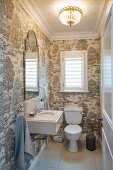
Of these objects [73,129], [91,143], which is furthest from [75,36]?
[91,143]

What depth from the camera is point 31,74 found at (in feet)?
8.61

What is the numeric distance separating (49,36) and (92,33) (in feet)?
3.21

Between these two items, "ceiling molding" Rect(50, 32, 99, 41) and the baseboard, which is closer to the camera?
the baseboard

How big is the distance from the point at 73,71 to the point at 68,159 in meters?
1.91

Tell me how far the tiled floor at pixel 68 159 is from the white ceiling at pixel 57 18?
2.44m

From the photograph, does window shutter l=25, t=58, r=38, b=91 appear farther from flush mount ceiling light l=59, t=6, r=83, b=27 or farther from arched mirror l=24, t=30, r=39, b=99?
flush mount ceiling light l=59, t=6, r=83, b=27

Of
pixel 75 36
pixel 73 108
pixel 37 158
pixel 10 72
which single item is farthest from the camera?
pixel 75 36

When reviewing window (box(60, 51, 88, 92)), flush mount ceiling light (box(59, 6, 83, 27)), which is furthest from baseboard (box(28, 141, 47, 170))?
flush mount ceiling light (box(59, 6, 83, 27))

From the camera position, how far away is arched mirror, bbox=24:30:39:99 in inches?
94.3

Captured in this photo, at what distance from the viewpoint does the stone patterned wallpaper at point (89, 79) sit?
3.84 meters

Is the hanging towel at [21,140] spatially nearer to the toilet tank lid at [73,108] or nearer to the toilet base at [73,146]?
the toilet base at [73,146]

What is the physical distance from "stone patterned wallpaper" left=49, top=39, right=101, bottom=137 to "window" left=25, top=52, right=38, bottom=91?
1.21 metres

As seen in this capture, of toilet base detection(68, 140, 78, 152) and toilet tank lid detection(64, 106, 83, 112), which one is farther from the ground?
toilet tank lid detection(64, 106, 83, 112)

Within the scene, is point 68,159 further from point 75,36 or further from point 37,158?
point 75,36
